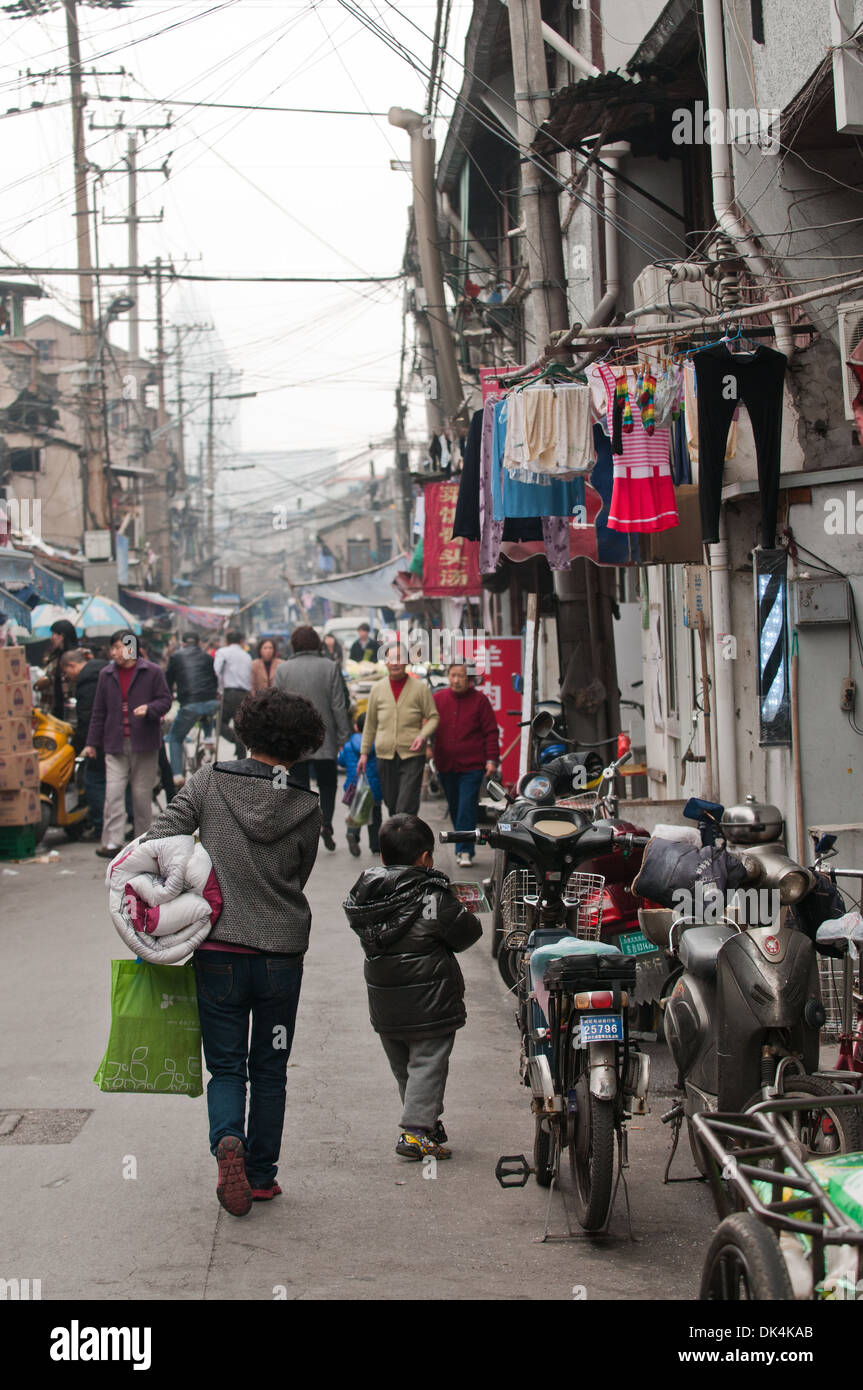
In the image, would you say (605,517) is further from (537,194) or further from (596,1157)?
(596,1157)

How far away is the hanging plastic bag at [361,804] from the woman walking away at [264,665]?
3.53 meters

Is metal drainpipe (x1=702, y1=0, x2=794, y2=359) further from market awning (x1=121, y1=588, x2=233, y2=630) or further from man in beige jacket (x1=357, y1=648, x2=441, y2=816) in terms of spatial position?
market awning (x1=121, y1=588, x2=233, y2=630)

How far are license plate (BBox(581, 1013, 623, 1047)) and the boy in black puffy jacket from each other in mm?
924

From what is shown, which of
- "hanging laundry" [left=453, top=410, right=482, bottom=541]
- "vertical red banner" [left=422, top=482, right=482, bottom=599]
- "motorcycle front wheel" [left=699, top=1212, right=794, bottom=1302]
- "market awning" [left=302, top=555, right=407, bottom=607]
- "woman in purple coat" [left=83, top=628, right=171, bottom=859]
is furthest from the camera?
"market awning" [left=302, top=555, right=407, bottom=607]

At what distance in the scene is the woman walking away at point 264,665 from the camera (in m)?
15.6

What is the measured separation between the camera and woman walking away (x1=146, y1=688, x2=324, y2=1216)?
4945mm

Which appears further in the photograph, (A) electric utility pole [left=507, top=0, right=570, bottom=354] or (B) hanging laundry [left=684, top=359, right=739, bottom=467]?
(A) electric utility pole [left=507, top=0, right=570, bottom=354]

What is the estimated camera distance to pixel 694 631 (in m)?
11.1

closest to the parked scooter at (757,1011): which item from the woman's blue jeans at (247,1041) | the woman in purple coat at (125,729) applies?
the woman's blue jeans at (247,1041)

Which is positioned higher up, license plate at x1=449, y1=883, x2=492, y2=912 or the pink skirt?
the pink skirt

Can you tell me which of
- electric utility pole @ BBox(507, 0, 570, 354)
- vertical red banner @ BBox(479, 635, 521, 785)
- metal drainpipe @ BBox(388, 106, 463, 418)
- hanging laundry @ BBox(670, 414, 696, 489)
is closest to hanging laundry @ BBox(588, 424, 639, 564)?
hanging laundry @ BBox(670, 414, 696, 489)

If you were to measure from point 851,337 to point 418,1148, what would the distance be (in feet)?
15.6

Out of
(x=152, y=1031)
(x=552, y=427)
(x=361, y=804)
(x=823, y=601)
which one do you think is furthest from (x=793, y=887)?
(x=361, y=804)
